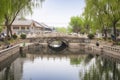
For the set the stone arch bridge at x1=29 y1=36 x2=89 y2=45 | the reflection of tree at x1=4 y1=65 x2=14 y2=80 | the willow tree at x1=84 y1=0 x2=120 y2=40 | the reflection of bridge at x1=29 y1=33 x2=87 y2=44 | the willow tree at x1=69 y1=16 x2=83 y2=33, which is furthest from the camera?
the willow tree at x1=69 y1=16 x2=83 y2=33

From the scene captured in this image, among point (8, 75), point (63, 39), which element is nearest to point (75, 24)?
point (63, 39)

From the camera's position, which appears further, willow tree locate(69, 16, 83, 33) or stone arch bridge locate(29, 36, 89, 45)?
willow tree locate(69, 16, 83, 33)

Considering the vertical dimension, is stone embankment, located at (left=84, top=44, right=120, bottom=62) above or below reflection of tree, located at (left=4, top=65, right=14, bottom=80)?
above

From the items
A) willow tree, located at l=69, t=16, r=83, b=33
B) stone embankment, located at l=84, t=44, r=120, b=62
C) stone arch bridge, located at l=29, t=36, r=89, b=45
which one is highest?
willow tree, located at l=69, t=16, r=83, b=33

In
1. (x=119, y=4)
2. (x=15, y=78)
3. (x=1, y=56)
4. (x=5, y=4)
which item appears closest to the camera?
(x=15, y=78)

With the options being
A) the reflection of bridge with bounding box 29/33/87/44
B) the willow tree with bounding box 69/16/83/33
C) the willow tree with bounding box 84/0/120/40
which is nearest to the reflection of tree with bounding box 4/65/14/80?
the willow tree with bounding box 84/0/120/40

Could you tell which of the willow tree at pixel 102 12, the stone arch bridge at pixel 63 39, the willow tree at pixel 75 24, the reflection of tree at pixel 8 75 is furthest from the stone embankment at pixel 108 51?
the willow tree at pixel 75 24

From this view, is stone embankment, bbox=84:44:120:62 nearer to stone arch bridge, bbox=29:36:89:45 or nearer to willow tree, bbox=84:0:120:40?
willow tree, bbox=84:0:120:40

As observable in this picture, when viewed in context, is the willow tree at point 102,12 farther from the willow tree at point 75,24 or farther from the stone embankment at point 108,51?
the willow tree at point 75,24

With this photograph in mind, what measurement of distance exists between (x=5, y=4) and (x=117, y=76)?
1412cm

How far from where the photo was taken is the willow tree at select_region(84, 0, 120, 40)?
5009 centimetres

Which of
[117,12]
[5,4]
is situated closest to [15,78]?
[5,4]

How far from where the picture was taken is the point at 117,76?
95.4ft

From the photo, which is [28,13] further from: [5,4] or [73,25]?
[73,25]
